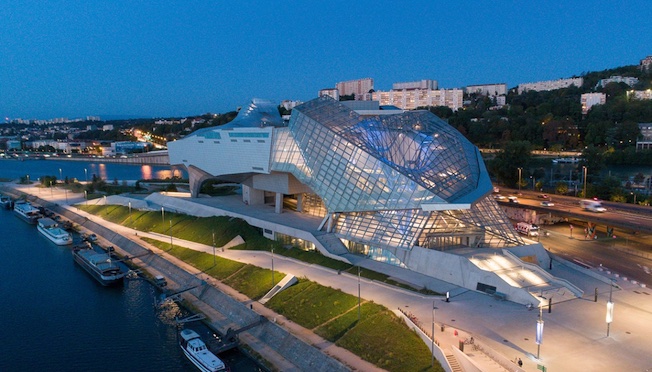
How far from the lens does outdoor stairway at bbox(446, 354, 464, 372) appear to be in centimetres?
2298

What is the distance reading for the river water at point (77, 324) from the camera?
2997 centimetres

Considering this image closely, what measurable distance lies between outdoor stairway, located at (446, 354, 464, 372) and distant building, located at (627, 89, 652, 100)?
14467cm

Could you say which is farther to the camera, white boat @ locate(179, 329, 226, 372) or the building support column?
the building support column

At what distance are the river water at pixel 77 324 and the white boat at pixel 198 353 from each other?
0.72 m

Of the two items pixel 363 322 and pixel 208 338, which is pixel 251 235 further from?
pixel 363 322

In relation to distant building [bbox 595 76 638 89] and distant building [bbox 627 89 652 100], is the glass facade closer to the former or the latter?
distant building [bbox 627 89 652 100]

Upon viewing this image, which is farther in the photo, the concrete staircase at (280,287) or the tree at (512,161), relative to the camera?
the tree at (512,161)

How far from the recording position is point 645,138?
379 ft

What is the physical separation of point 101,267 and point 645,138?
117986 mm

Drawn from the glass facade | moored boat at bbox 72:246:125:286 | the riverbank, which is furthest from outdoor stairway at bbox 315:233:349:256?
moored boat at bbox 72:246:125:286

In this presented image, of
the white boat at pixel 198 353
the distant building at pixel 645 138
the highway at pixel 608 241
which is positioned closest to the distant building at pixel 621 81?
the distant building at pixel 645 138

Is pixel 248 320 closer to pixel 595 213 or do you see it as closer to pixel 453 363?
pixel 453 363

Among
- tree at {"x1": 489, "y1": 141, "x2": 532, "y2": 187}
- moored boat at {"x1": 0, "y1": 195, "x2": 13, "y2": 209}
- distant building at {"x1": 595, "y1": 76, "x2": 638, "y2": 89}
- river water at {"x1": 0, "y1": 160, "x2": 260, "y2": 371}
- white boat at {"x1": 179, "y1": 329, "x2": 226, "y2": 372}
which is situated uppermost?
distant building at {"x1": 595, "y1": 76, "x2": 638, "y2": 89}

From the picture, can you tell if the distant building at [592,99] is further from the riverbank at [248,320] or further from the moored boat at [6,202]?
the moored boat at [6,202]
